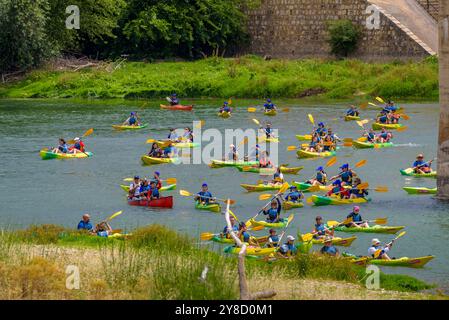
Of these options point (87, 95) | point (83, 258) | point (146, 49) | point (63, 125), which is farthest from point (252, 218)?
point (146, 49)

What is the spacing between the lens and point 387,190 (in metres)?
37.9

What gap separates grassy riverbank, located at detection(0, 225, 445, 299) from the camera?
1887cm

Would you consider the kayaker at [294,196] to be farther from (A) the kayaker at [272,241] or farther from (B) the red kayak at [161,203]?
(A) the kayaker at [272,241]

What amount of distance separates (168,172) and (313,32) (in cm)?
3320

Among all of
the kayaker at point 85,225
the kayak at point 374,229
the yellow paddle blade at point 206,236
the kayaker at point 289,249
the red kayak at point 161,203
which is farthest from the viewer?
the red kayak at point 161,203

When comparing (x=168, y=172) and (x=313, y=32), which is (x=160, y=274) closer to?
(x=168, y=172)

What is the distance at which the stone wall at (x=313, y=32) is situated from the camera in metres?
69.6

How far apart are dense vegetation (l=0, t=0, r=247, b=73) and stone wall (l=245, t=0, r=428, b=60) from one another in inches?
63.1

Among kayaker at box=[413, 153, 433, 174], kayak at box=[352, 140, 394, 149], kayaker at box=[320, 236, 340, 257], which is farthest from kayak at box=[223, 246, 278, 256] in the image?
kayak at box=[352, 140, 394, 149]

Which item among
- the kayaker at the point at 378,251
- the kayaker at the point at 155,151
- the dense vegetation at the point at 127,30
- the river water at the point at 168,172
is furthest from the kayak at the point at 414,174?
the dense vegetation at the point at 127,30

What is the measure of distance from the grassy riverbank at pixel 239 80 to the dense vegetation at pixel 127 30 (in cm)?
181

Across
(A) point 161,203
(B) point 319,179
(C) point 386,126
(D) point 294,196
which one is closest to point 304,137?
(C) point 386,126

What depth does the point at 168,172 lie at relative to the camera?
1730 inches

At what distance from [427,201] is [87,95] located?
3888 centimetres
